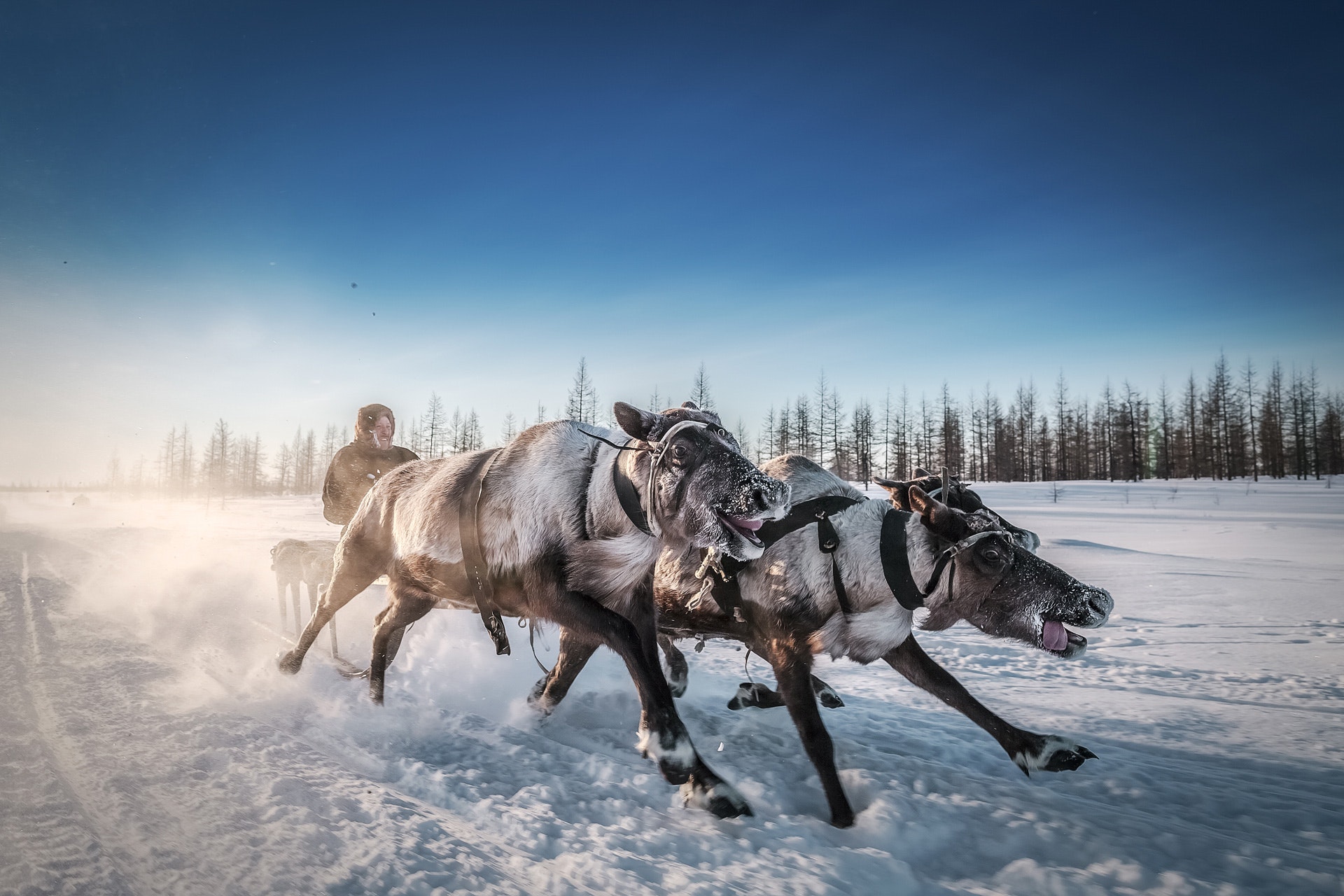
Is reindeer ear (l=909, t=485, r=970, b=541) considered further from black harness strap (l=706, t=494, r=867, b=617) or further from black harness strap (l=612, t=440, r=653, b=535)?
black harness strap (l=612, t=440, r=653, b=535)

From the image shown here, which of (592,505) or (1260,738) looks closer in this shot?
(592,505)

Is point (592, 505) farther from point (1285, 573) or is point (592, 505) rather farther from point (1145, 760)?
point (1285, 573)

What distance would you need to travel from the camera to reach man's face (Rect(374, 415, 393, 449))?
6.11m

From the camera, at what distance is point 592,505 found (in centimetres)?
317

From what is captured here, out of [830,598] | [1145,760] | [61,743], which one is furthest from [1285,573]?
[61,743]

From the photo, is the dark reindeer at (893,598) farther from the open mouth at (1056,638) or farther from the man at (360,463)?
the man at (360,463)

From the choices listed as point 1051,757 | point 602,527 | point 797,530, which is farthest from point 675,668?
point 1051,757

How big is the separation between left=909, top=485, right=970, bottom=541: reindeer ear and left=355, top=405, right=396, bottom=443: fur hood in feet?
17.4

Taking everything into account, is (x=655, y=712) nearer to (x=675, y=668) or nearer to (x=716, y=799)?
(x=716, y=799)

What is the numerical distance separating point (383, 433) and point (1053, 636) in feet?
19.9

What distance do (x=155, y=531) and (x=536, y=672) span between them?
22785mm

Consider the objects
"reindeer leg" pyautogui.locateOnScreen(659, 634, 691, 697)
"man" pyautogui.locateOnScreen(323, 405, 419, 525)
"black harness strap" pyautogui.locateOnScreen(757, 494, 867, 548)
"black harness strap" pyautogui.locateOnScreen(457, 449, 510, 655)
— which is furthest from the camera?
"man" pyautogui.locateOnScreen(323, 405, 419, 525)

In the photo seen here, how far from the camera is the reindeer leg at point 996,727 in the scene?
10.4 ft

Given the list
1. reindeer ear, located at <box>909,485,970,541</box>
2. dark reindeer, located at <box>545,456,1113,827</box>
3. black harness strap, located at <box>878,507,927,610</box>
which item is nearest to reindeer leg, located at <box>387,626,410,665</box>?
dark reindeer, located at <box>545,456,1113,827</box>
